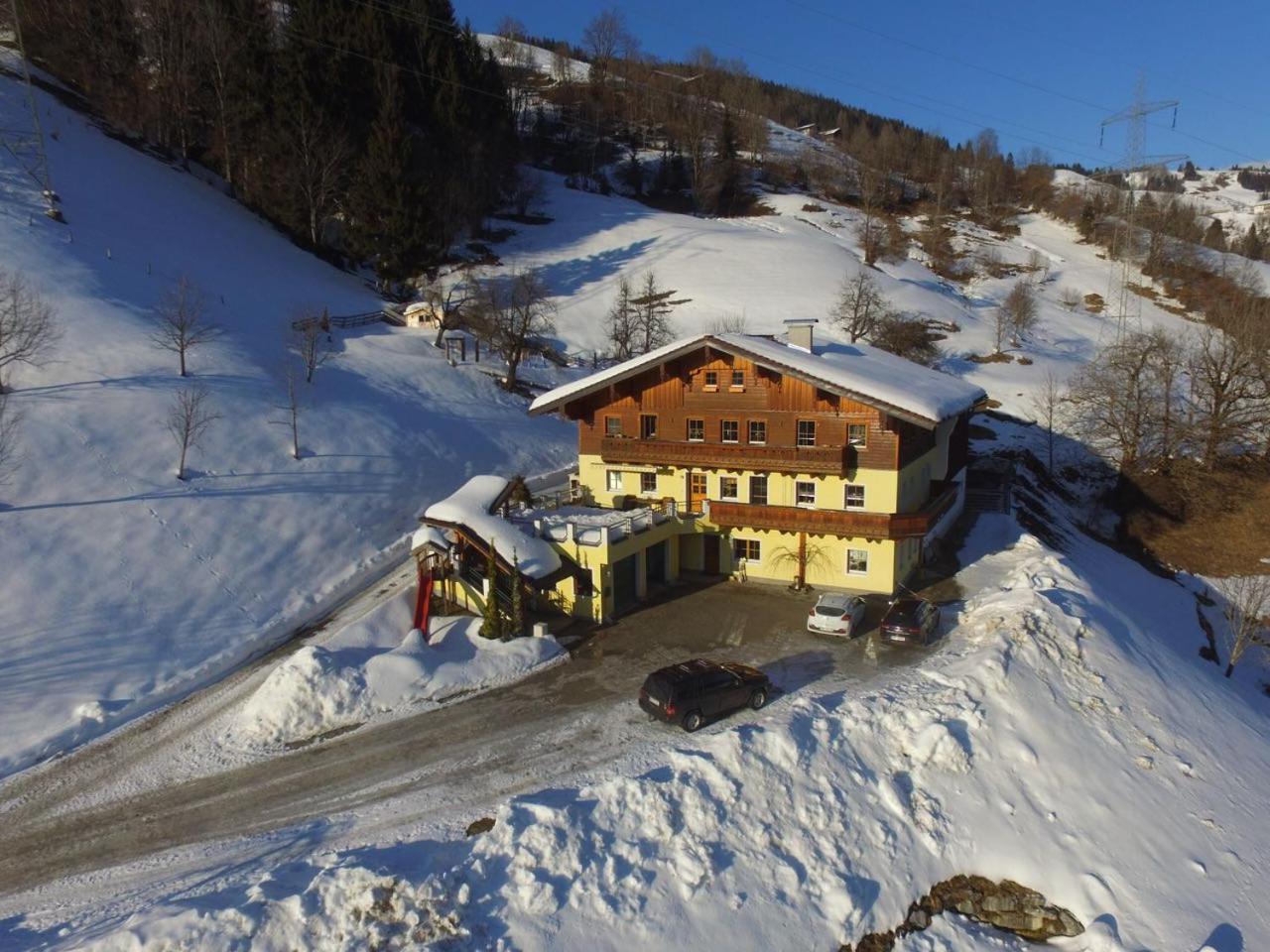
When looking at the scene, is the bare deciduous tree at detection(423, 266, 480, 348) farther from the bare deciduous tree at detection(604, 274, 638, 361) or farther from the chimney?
the chimney

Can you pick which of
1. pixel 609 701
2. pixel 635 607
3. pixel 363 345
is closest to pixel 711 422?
pixel 635 607

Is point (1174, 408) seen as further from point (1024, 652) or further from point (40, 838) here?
point (40, 838)

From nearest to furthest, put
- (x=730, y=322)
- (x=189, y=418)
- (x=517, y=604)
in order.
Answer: (x=517, y=604), (x=189, y=418), (x=730, y=322)

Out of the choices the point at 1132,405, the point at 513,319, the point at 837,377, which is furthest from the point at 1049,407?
the point at 513,319

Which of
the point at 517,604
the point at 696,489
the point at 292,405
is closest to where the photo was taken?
the point at 517,604

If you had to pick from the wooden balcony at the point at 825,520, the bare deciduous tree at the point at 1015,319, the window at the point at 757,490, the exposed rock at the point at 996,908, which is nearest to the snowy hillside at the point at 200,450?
the bare deciduous tree at the point at 1015,319

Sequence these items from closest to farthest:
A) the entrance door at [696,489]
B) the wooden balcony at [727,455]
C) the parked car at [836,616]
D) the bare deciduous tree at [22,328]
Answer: the parked car at [836,616] < the wooden balcony at [727,455] < the bare deciduous tree at [22,328] < the entrance door at [696,489]

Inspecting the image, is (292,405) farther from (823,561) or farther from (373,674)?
(823,561)

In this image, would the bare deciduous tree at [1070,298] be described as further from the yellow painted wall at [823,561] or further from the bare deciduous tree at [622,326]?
the yellow painted wall at [823,561]
